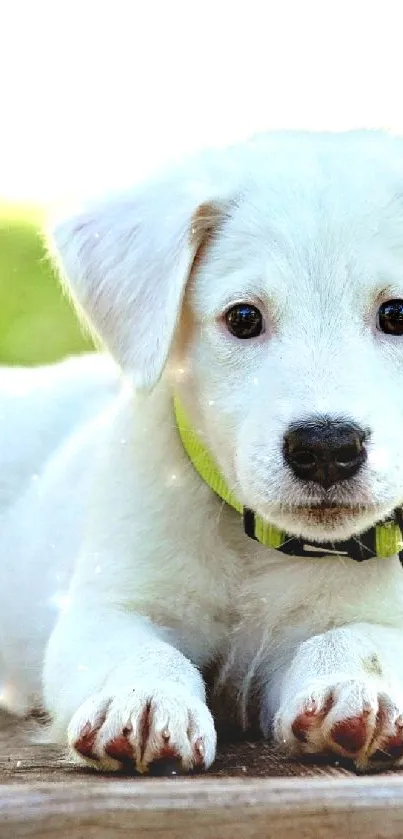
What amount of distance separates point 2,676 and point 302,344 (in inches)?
80.6

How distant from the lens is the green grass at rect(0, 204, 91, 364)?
8422mm

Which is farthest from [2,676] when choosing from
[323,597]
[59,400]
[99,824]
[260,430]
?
[99,824]

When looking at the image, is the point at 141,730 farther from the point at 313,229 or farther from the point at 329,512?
the point at 313,229

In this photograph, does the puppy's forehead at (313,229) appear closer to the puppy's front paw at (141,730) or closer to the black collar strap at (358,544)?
the black collar strap at (358,544)

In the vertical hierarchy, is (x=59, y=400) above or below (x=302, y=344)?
below

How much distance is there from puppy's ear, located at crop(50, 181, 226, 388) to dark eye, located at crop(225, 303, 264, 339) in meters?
0.16

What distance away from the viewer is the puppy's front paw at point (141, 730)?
2.59 meters

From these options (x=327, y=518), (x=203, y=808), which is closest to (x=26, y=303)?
(x=327, y=518)

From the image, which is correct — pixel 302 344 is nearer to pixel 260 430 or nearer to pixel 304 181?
pixel 260 430

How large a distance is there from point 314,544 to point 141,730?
79 cm

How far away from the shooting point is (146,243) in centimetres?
342

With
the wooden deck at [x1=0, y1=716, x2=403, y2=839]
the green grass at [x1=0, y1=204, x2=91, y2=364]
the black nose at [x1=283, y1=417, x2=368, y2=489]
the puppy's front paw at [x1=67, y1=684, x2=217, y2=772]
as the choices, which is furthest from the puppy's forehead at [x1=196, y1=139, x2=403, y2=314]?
the green grass at [x1=0, y1=204, x2=91, y2=364]

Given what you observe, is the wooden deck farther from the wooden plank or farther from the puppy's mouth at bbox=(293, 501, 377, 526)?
the puppy's mouth at bbox=(293, 501, 377, 526)

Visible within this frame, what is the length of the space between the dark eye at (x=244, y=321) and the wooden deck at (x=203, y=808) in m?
1.16
